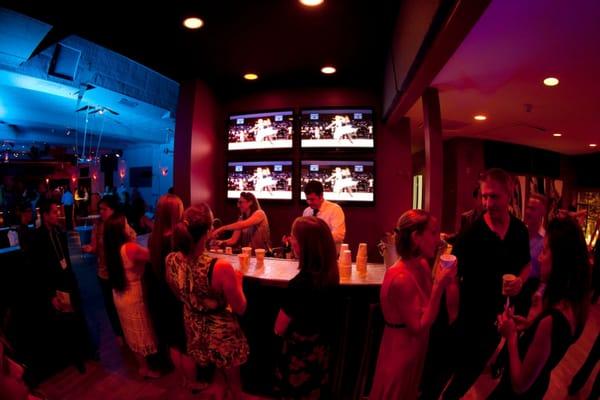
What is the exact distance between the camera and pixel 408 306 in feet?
5.45

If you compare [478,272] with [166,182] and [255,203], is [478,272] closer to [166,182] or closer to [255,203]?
[255,203]

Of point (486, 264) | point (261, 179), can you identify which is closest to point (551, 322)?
point (486, 264)

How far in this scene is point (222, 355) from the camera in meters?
2.22

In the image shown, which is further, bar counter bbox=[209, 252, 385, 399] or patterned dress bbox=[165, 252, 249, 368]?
bar counter bbox=[209, 252, 385, 399]

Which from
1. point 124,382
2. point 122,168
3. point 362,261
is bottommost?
point 124,382

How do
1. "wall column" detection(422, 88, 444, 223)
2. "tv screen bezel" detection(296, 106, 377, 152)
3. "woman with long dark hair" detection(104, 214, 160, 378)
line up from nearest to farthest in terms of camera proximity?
"woman with long dark hair" detection(104, 214, 160, 378), "wall column" detection(422, 88, 444, 223), "tv screen bezel" detection(296, 106, 377, 152)

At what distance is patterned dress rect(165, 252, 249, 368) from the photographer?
2.05 metres

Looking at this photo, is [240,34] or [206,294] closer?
[206,294]

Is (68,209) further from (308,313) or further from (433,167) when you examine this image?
(308,313)

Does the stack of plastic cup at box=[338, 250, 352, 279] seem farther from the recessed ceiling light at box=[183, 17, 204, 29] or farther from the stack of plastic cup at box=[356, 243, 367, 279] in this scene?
the recessed ceiling light at box=[183, 17, 204, 29]

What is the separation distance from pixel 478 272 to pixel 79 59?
5.85 meters

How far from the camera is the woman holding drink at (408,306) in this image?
1.67m

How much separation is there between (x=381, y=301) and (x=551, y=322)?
28.3 inches

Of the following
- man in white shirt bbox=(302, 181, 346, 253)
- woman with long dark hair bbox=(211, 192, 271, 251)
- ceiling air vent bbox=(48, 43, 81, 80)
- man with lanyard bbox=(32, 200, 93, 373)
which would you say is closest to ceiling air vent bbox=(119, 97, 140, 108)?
ceiling air vent bbox=(48, 43, 81, 80)
